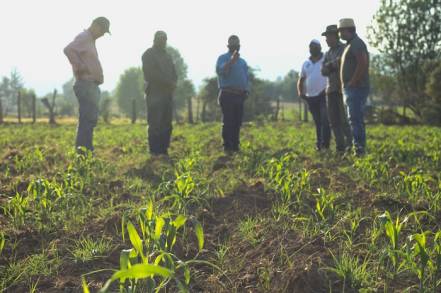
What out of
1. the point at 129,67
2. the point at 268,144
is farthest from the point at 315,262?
the point at 129,67

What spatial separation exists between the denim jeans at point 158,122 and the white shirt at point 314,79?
2.57m

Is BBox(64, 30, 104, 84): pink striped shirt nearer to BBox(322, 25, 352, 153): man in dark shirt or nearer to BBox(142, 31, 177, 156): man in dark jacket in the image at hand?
BBox(142, 31, 177, 156): man in dark jacket

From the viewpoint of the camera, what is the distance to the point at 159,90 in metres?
6.99

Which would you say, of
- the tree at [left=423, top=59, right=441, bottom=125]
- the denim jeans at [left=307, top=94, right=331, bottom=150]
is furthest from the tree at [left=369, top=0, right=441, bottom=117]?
the denim jeans at [left=307, top=94, right=331, bottom=150]

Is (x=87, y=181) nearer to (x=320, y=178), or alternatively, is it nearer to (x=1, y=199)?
(x=1, y=199)

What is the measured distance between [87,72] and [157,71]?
1229mm

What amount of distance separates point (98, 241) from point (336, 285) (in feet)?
4.97

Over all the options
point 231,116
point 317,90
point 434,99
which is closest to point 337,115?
point 317,90

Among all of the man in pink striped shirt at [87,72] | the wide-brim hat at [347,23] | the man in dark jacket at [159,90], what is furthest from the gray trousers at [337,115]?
the man in pink striped shirt at [87,72]

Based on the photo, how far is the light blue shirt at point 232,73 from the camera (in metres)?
7.11

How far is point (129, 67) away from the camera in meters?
89.6

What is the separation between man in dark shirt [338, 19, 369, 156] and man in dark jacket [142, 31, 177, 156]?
2757 mm

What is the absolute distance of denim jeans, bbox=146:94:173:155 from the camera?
7000 millimetres

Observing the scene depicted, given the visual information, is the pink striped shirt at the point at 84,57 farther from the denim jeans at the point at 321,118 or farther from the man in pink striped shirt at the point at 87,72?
the denim jeans at the point at 321,118
